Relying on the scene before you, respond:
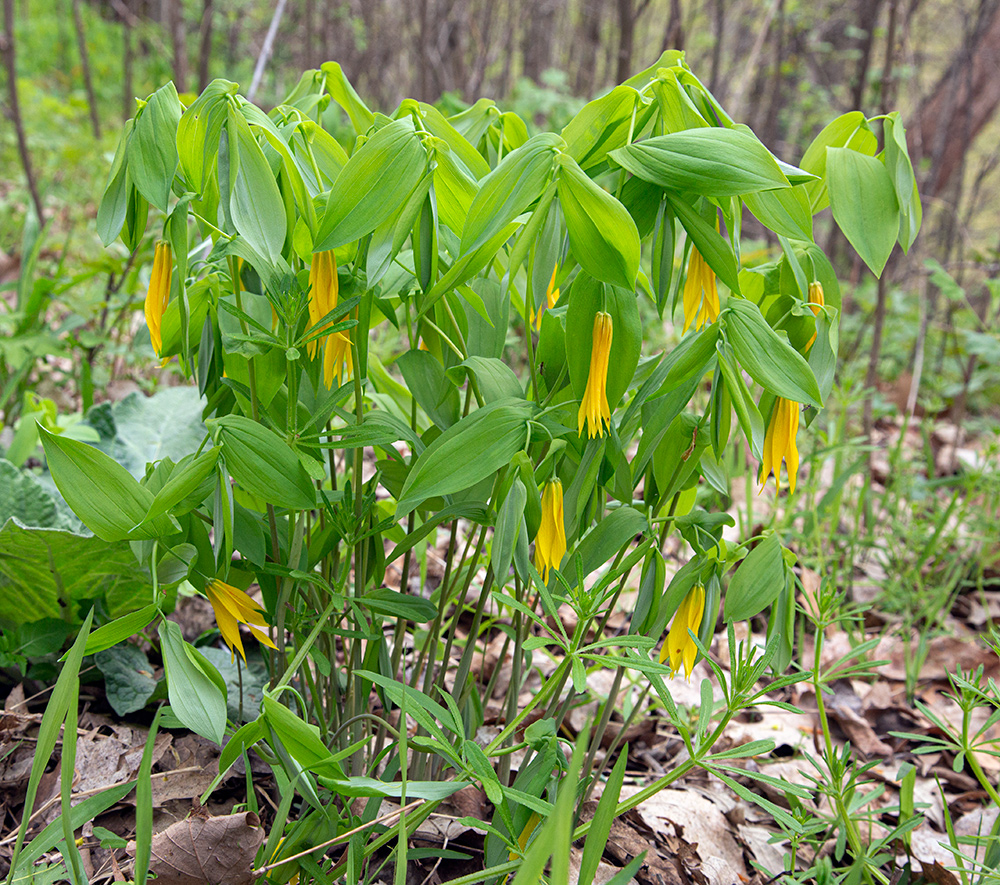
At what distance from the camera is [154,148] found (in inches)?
27.6

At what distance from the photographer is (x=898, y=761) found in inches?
59.8

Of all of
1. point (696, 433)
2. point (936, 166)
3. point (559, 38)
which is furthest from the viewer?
point (559, 38)

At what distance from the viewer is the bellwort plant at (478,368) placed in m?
0.68

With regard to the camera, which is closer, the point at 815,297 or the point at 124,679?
the point at 815,297

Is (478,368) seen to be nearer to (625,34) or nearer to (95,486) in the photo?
(95,486)

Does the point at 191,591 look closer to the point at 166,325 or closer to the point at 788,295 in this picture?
the point at 166,325

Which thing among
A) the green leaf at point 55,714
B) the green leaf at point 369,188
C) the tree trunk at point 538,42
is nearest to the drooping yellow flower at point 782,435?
the green leaf at point 369,188

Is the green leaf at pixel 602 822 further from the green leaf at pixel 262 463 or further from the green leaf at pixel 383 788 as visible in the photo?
the green leaf at pixel 262 463

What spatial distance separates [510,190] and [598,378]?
0.60 ft

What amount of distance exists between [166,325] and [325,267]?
258 millimetres

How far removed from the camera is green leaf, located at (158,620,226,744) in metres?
0.72

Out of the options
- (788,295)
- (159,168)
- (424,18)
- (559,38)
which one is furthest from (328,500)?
(559,38)

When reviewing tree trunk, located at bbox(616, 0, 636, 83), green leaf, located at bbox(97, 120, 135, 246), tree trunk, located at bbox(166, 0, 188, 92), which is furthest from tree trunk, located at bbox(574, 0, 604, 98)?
green leaf, located at bbox(97, 120, 135, 246)

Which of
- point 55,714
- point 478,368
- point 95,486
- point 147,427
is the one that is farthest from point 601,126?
point 147,427
